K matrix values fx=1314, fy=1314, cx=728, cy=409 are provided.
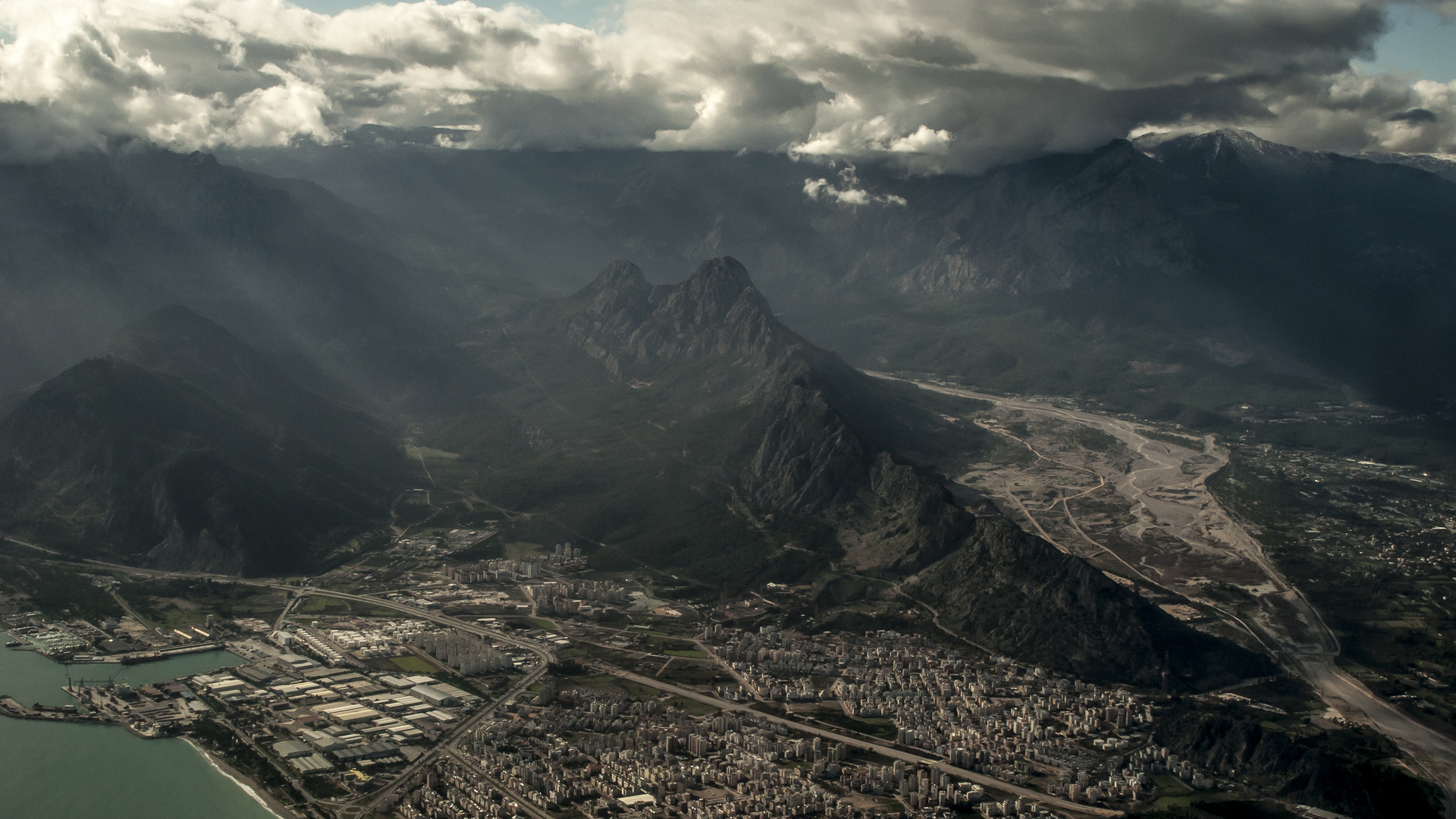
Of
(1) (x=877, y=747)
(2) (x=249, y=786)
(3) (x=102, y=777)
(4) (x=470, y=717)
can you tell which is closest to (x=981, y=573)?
(1) (x=877, y=747)

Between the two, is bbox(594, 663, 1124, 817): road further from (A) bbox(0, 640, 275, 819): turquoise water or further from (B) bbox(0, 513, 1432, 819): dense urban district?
(A) bbox(0, 640, 275, 819): turquoise water

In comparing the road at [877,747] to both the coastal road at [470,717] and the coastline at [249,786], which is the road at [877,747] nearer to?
the coastal road at [470,717]

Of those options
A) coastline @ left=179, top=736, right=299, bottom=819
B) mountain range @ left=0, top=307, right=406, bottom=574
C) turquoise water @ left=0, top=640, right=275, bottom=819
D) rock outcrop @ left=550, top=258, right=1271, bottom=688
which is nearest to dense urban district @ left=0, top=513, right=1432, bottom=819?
coastline @ left=179, top=736, right=299, bottom=819

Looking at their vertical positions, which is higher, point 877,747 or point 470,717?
point 470,717

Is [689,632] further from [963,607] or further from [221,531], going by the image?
[221,531]

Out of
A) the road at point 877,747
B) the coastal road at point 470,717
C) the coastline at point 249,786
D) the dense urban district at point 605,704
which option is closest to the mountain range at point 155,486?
the dense urban district at point 605,704

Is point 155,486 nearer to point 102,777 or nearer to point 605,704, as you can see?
point 102,777
